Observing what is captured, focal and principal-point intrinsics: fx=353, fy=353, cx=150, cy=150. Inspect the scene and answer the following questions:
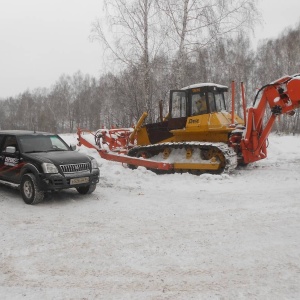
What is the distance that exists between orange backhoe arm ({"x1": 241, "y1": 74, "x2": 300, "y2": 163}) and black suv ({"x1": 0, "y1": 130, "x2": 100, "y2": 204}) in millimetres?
5387

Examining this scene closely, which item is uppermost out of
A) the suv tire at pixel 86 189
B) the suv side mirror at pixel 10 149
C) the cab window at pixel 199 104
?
the cab window at pixel 199 104

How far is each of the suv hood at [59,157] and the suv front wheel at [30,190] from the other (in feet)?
1.55

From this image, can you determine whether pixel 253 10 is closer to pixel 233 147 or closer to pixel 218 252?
pixel 233 147

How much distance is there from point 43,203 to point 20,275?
3.81m

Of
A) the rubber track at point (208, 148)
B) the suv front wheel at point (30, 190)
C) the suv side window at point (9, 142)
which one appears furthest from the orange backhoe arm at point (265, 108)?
the suv side window at point (9, 142)

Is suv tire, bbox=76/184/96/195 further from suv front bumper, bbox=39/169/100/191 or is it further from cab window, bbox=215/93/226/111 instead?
cab window, bbox=215/93/226/111

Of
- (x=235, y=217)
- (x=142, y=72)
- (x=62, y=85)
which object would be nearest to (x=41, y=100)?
(x=62, y=85)

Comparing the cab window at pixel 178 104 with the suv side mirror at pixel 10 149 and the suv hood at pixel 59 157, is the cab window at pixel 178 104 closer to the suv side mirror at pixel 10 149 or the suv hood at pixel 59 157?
the suv hood at pixel 59 157

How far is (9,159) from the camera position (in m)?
8.55

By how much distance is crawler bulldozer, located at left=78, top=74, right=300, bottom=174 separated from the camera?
35.8 feet

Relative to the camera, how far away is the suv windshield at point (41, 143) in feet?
28.2

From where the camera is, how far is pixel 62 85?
76.6 metres

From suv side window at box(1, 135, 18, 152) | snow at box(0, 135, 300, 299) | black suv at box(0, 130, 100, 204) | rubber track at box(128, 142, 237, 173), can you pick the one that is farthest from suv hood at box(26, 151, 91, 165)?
rubber track at box(128, 142, 237, 173)

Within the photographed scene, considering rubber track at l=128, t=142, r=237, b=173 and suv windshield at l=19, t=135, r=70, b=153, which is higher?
suv windshield at l=19, t=135, r=70, b=153
